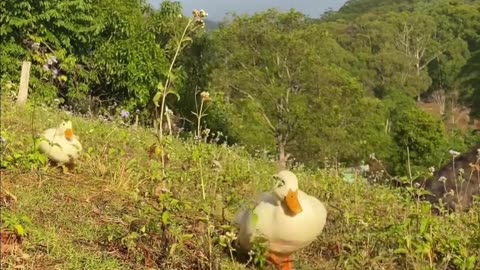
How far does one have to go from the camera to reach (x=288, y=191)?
2689 mm

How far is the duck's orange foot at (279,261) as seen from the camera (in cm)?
273

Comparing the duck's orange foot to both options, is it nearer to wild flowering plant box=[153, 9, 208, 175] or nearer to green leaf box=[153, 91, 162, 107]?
wild flowering plant box=[153, 9, 208, 175]

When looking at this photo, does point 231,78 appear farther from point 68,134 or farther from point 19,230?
point 19,230

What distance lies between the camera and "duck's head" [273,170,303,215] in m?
2.67

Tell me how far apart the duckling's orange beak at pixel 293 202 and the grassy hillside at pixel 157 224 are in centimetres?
27

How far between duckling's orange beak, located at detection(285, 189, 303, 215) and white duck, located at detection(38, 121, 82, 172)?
60.0 inches

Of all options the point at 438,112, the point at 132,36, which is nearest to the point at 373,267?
the point at 132,36

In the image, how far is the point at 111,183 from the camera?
3643 millimetres

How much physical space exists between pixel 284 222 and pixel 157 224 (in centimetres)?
59

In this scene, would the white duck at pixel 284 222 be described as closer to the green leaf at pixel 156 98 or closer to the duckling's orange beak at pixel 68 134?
the green leaf at pixel 156 98

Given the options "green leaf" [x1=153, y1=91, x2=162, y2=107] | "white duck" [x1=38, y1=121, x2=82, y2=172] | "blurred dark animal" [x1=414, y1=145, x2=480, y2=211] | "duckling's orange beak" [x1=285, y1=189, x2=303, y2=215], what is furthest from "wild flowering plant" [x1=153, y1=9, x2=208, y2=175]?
"blurred dark animal" [x1=414, y1=145, x2=480, y2=211]

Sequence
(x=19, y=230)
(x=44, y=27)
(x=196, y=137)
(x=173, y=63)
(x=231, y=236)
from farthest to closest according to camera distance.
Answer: (x=44, y=27) → (x=196, y=137) → (x=173, y=63) → (x=231, y=236) → (x=19, y=230)

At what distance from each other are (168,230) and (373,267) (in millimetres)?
915

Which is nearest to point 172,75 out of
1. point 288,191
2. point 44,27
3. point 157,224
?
point 157,224
